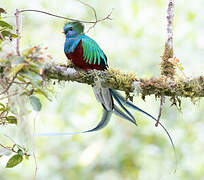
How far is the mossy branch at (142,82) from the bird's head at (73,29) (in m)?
0.50

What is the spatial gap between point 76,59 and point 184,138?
83.5 inches

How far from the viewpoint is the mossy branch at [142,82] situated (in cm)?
191

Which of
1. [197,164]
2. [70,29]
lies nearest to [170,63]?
[70,29]

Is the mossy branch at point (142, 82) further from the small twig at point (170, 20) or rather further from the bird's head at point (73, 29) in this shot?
the bird's head at point (73, 29)

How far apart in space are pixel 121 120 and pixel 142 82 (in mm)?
2232

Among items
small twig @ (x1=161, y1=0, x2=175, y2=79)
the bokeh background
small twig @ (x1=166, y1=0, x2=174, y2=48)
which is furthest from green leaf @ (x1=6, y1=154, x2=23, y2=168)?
the bokeh background

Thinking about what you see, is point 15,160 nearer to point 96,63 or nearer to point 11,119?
point 11,119

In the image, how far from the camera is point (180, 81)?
193 cm

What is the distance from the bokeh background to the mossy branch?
1773mm

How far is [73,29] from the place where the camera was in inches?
94.0

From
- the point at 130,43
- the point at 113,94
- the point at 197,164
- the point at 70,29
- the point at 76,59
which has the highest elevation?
the point at 130,43

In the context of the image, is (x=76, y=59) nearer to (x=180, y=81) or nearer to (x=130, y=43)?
(x=180, y=81)

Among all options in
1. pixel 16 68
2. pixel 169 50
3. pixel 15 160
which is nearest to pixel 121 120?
pixel 169 50

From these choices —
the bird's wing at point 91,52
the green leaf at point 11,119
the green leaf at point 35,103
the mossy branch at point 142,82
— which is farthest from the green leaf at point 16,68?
the bird's wing at point 91,52
